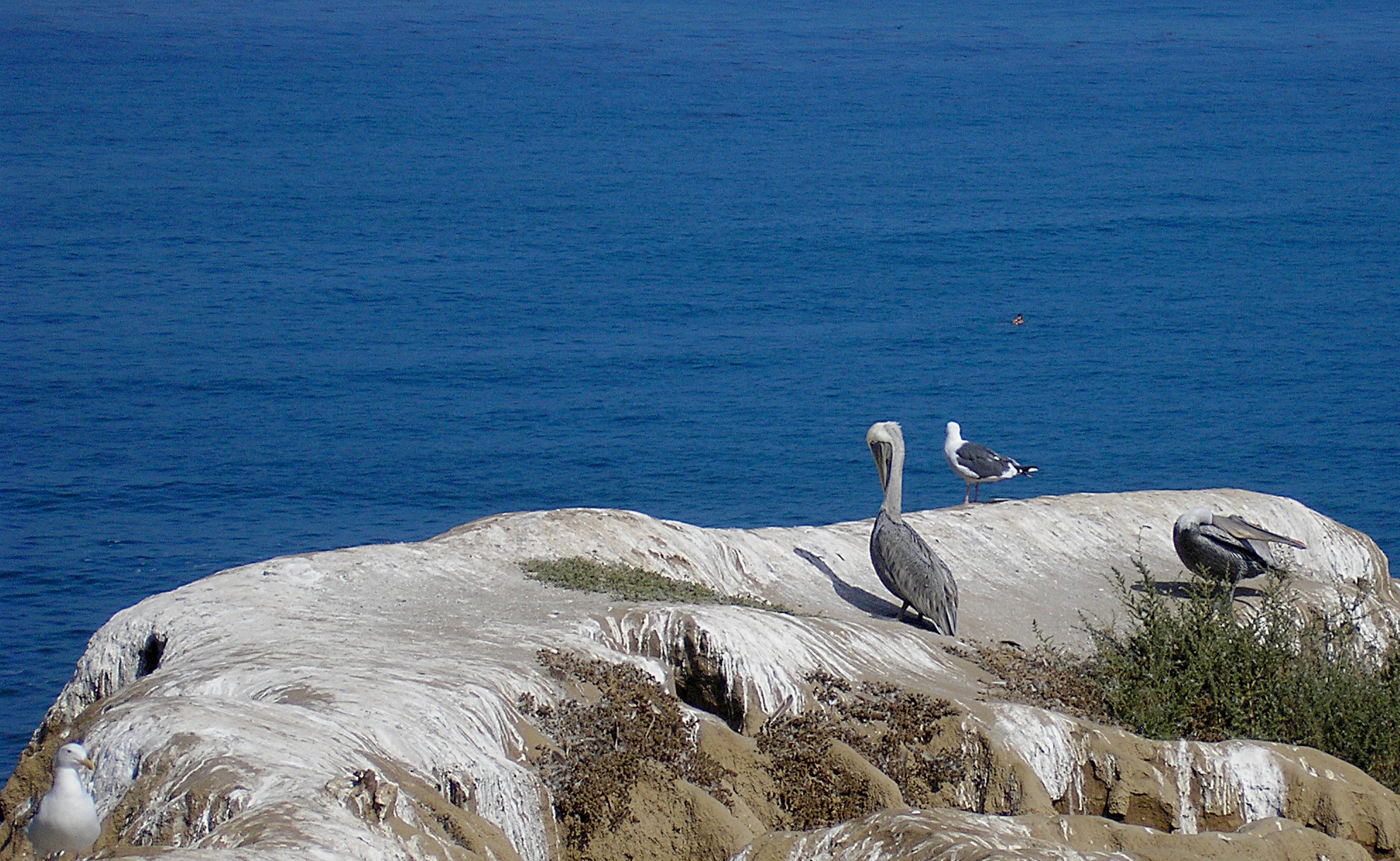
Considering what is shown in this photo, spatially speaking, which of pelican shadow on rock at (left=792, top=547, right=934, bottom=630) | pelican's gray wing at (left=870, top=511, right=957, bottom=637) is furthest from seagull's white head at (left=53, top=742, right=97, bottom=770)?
pelican shadow on rock at (left=792, top=547, right=934, bottom=630)

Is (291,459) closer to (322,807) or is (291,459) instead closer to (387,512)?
(387,512)

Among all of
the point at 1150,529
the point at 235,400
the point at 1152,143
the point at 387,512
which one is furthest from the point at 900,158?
the point at 1150,529

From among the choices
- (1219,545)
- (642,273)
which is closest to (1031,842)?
(1219,545)

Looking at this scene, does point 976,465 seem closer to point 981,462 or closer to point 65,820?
point 981,462

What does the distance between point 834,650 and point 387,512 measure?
103 ft

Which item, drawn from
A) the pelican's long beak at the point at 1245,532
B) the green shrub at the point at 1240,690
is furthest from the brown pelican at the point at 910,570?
the pelican's long beak at the point at 1245,532

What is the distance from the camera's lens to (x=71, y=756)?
30.0ft

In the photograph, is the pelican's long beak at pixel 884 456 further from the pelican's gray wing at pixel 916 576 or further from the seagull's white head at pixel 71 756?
the seagull's white head at pixel 71 756

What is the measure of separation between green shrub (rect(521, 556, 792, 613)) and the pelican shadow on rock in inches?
69.1

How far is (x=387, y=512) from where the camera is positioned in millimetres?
43438

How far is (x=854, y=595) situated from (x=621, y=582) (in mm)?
4037

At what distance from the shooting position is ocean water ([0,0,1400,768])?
1839 inches

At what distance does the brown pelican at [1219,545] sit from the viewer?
19.0 meters

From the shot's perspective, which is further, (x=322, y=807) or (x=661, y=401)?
(x=661, y=401)
